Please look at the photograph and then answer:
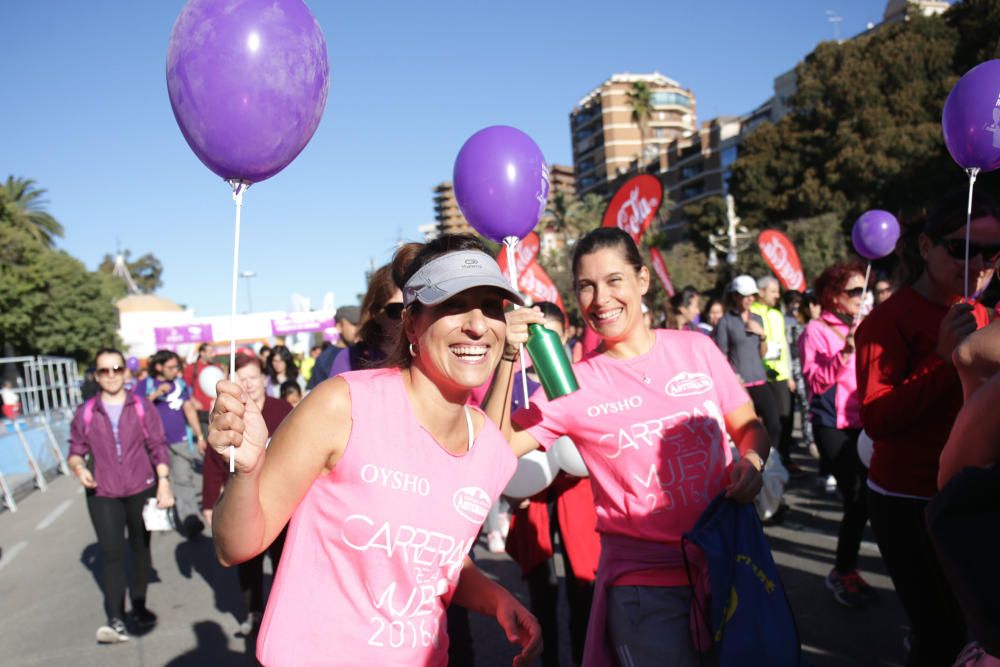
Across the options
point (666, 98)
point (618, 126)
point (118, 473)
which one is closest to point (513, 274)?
point (118, 473)

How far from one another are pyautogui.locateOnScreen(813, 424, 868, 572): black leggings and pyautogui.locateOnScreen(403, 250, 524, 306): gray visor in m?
3.20

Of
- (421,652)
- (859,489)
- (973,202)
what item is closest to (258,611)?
(421,652)

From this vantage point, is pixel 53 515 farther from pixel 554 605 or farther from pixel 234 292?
pixel 234 292

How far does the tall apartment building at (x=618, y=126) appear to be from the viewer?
9512 cm

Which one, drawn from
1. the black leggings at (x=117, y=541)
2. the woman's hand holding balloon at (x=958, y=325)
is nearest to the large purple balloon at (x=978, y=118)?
the woman's hand holding balloon at (x=958, y=325)

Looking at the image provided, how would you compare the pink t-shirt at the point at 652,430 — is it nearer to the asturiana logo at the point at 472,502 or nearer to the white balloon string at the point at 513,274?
the white balloon string at the point at 513,274

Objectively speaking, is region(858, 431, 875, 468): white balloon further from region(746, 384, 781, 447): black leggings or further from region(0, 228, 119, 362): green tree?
region(0, 228, 119, 362): green tree

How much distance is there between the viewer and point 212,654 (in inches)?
190

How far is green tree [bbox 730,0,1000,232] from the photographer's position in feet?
102

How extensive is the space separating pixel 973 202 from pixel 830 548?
3.79 metres

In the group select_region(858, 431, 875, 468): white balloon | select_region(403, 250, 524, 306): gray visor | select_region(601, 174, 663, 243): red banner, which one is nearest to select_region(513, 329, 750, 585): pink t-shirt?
select_region(403, 250, 524, 306): gray visor

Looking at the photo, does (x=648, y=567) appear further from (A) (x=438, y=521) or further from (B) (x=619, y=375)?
(A) (x=438, y=521)

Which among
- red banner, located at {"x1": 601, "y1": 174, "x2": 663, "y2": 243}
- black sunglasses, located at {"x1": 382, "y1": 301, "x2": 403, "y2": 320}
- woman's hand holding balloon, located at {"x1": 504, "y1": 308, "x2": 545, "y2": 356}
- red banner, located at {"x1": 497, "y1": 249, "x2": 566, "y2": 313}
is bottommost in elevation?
woman's hand holding balloon, located at {"x1": 504, "y1": 308, "x2": 545, "y2": 356}

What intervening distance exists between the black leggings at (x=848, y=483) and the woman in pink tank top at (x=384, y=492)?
3.11 meters
